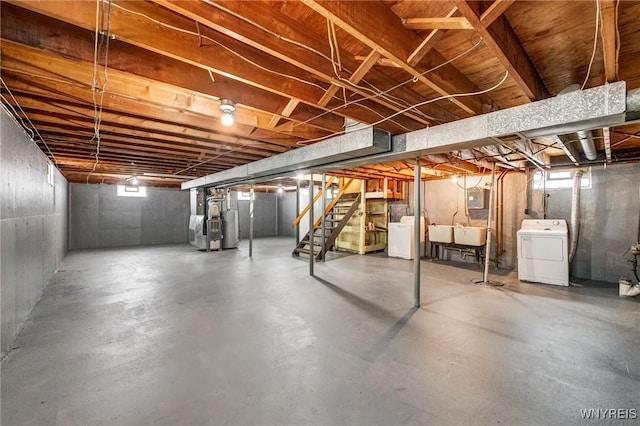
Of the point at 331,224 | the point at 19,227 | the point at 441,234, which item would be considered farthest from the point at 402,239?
the point at 19,227

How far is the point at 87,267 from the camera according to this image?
211 inches

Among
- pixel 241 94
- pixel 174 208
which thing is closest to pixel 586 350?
pixel 241 94

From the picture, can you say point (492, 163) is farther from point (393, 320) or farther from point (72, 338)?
point (72, 338)

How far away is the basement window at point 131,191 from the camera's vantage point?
28.6 ft

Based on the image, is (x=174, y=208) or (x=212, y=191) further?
(x=174, y=208)

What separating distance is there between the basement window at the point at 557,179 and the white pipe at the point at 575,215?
0.17 m

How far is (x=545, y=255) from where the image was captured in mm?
4203

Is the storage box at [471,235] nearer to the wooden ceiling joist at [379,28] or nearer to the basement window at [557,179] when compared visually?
the basement window at [557,179]

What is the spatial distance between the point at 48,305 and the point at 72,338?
1312 millimetres

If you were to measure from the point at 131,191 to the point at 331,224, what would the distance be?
22.3ft

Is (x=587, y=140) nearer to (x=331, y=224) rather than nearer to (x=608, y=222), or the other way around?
(x=608, y=222)

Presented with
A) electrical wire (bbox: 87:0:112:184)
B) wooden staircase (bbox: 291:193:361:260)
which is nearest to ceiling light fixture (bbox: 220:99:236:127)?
electrical wire (bbox: 87:0:112:184)

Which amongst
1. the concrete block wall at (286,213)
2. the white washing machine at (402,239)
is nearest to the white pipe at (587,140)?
the white washing machine at (402,239)

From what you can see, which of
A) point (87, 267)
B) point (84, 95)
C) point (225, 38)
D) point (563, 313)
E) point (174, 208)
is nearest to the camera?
point (225, 38)
